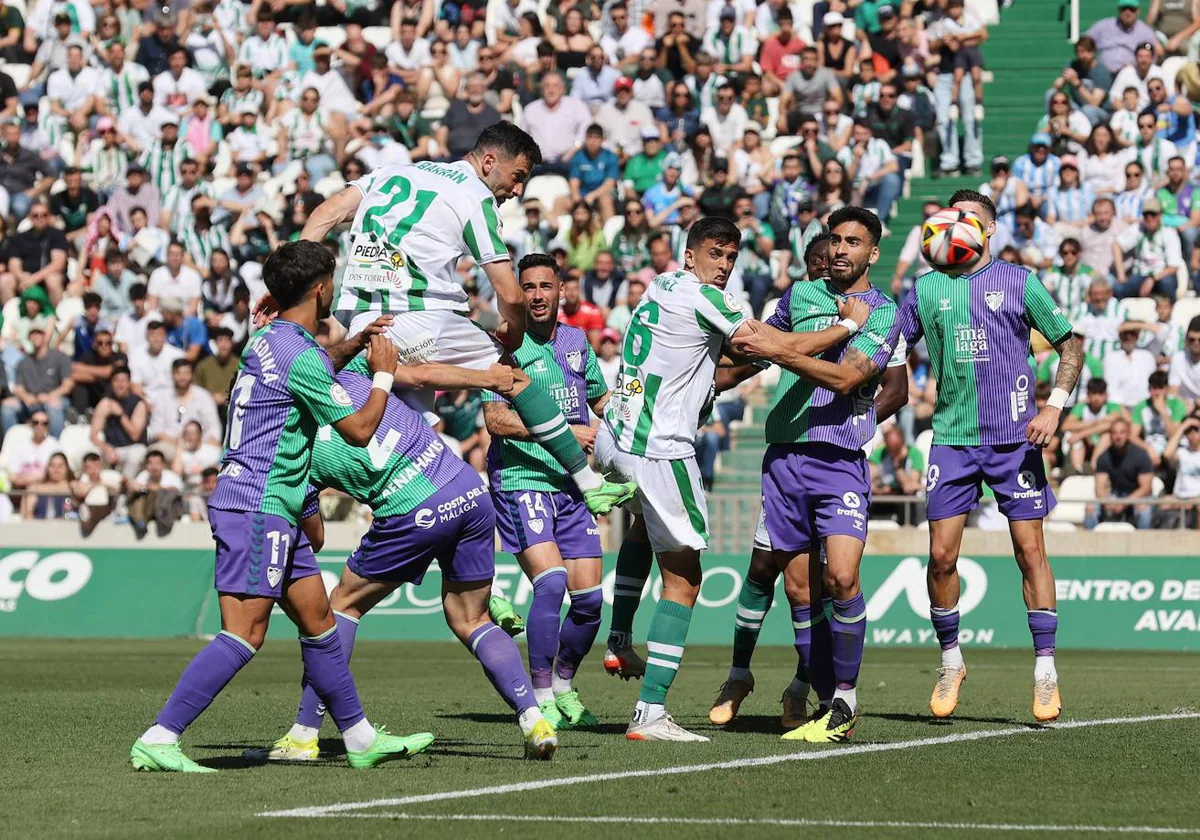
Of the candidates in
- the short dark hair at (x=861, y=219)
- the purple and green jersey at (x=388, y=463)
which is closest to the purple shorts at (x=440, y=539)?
the purple and green jersey at (x=388, y=463)

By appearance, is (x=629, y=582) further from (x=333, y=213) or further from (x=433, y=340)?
(x=333, y=213)

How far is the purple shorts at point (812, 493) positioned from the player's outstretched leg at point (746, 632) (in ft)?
1.68

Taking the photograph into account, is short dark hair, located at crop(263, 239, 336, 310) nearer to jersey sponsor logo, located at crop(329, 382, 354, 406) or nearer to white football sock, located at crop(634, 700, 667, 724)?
jersey sponsor logo, located at crop(329, 382, 354, 406)

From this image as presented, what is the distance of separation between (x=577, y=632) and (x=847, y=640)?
1.72m

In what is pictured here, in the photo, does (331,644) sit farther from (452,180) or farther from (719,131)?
(719,131)

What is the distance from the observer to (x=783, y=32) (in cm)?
2639

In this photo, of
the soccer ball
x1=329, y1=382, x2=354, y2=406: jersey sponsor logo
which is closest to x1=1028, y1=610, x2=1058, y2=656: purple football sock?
the soccer ball

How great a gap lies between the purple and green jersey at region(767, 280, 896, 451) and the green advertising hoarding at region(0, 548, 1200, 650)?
9528mm

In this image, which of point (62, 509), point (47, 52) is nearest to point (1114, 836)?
point (62, 509)

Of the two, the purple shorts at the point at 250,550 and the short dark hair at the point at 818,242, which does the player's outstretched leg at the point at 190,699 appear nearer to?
the purple shorts at the point at 250,550

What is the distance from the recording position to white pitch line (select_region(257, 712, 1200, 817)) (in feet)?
23.5

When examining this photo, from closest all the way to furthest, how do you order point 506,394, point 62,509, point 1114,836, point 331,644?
1. point 1114,836
2. point 331,644
3. point 506,394
4. point 62,509

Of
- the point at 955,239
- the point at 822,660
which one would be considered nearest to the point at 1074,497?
the point at 955,239

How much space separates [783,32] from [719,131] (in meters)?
1.81
